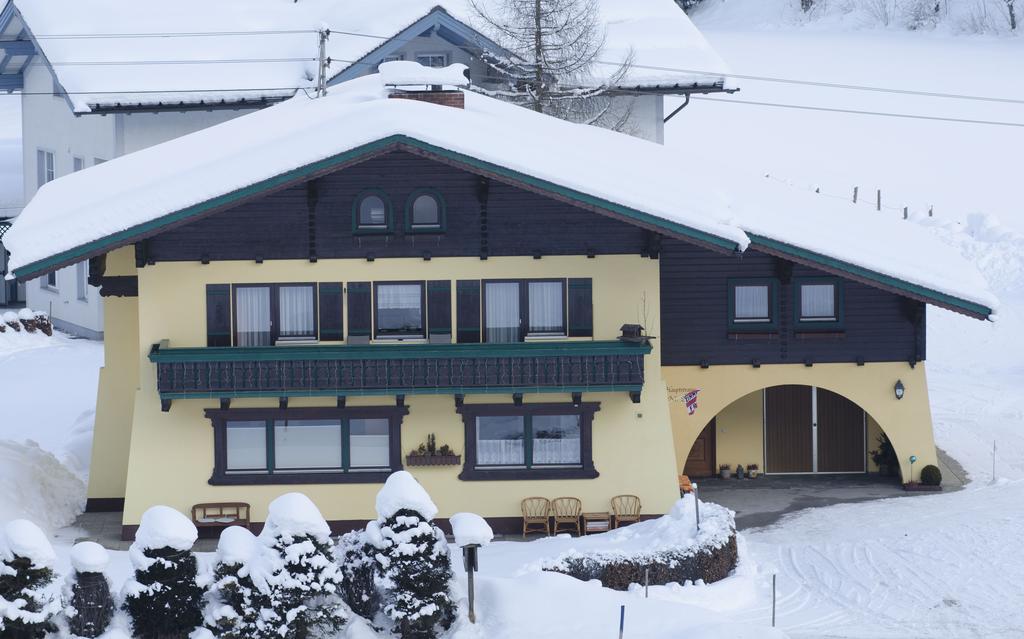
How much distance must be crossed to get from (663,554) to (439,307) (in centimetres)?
700

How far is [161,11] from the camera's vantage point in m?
59.6

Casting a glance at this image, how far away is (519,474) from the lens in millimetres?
37312

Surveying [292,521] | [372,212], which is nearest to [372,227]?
[372,212]

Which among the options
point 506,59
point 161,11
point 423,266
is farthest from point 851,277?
point 161,11

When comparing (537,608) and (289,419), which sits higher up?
(289,419)

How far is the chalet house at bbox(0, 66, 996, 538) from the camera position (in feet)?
119

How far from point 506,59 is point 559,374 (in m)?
20.2

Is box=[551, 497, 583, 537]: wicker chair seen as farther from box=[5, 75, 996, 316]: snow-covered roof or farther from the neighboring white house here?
the neighboring white house

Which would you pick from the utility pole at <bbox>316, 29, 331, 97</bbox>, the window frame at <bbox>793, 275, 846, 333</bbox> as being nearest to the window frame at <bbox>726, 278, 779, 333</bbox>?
the window frame at <bbox>793, 275, 846, 333</bbox>

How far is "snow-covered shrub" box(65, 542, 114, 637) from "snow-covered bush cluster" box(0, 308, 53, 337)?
100 ft

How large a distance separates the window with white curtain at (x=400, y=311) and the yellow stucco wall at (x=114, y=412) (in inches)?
202

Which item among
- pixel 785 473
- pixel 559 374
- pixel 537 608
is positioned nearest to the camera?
pixel 537 608

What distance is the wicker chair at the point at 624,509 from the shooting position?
122 ft

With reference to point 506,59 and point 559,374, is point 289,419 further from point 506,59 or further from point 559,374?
point 506,59
